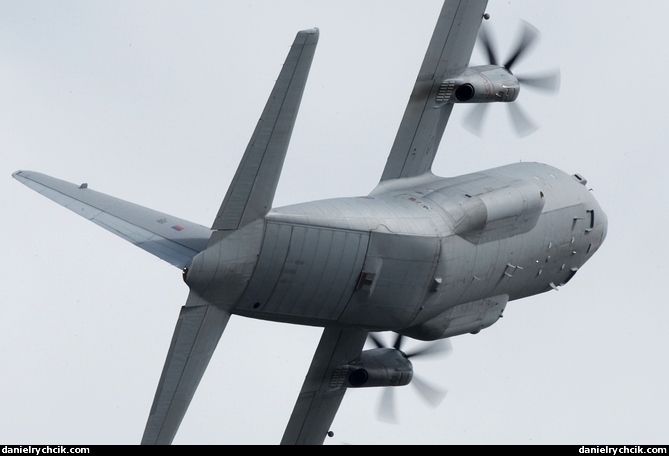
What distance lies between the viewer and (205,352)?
50.8 m

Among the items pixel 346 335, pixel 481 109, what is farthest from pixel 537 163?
pixel 346 335

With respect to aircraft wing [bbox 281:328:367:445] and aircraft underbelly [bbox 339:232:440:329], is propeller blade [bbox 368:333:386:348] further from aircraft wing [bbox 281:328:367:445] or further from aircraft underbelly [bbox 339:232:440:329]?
aircraft underbelly [bbox 339:232:440:329]

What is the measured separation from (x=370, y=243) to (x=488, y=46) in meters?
10.3

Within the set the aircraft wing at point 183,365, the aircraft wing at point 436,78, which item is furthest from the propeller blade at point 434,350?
the aircraft wing at point 183,365

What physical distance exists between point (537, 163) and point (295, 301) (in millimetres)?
11262

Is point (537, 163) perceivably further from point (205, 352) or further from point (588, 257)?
point (205, 352)

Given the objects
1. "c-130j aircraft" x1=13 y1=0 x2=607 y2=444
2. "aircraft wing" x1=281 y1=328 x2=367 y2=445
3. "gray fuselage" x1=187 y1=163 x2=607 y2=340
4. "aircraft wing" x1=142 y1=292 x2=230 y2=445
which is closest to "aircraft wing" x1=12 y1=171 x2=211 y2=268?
"c-130j aircraft" x1=13 y1=0 x2=607 y2=444

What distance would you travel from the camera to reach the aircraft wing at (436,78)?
59344 millimetres

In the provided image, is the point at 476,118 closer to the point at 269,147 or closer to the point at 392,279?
the point at 392,279

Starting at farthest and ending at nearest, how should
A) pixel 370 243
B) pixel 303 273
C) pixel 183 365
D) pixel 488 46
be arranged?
1. pixel 488 46
2. pixel 370 243
3. pixel 303 273
4. pixel 183 365

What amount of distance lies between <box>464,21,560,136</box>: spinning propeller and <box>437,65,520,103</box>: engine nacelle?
0.51 meters

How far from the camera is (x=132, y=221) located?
56125 millimetres

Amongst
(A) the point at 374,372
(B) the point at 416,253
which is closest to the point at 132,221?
(B) the point at 416,253

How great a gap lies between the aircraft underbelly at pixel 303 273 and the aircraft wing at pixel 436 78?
280 inches
